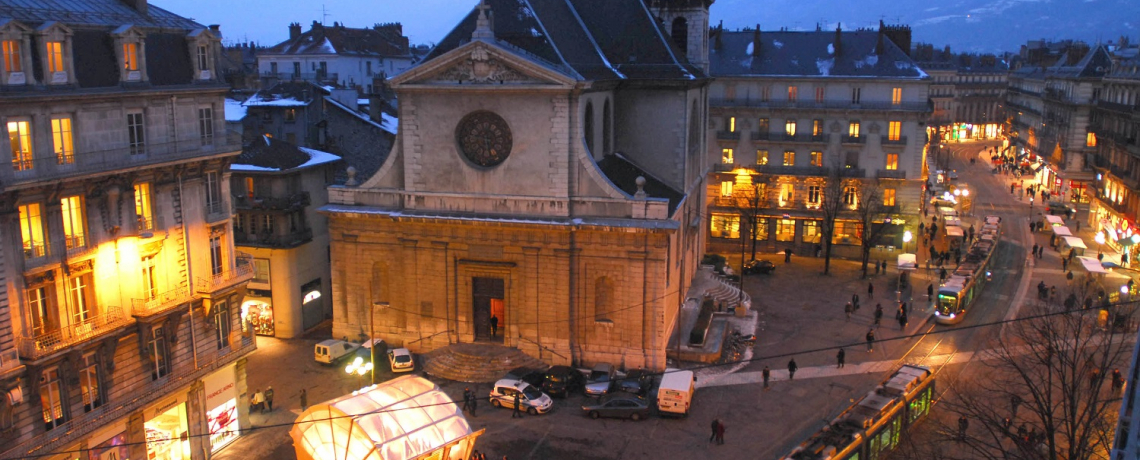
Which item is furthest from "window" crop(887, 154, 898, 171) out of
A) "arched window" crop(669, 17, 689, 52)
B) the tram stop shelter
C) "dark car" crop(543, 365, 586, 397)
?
the tram stop shelter

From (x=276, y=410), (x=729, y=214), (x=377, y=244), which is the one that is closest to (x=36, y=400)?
(x=276, y=410)

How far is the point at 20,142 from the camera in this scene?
21.9 m

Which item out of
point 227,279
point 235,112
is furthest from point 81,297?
point 235,112

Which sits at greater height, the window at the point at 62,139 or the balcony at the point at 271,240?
the window at the point at 62,139

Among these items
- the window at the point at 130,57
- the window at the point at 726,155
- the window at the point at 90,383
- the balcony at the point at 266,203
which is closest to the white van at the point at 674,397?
the window at the point at 90,383

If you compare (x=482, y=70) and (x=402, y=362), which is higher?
(x=482, y=70)

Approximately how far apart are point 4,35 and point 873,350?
35.6 metres

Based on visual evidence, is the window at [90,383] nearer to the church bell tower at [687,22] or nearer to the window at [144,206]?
the window at [144,206]

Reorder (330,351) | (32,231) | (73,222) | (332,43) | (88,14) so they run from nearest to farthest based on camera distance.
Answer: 1. (32,231)
2. (73,222)
3. (88,14)
4. (330,351)
5. (332,43)

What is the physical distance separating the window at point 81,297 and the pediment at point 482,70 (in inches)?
673

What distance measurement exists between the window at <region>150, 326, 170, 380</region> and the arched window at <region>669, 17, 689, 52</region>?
117ft

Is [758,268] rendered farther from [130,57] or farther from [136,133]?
[130,57]

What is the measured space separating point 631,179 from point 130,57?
24.1 meters

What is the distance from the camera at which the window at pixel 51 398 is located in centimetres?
2291
